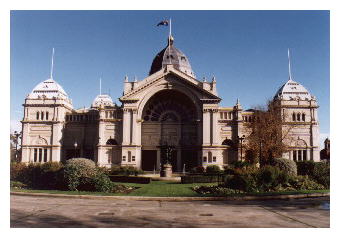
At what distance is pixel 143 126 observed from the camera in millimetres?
55750

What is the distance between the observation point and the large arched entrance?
55.0 meters

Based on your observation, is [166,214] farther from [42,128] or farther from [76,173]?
[42,128]

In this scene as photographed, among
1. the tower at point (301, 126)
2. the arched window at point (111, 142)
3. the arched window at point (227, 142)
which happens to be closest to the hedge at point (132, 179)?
the arched window at point (111, 142)

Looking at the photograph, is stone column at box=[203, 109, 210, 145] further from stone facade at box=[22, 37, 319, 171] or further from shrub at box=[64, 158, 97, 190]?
shrub at box=[64, 158, 97, 190]

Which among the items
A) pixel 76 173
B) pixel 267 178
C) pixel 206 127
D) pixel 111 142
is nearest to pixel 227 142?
pixel 206 127

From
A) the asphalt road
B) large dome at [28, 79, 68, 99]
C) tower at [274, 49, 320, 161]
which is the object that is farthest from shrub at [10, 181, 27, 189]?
tower at [274, 49, 320, 161]

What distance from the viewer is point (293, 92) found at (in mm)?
59094

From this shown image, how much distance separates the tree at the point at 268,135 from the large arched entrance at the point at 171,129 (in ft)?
32.0

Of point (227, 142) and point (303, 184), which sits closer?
point (303, 184)

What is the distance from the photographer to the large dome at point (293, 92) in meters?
58.4

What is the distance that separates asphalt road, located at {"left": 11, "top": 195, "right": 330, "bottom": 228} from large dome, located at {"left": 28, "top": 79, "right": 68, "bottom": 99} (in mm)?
45638

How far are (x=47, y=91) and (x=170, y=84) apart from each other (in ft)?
80.0

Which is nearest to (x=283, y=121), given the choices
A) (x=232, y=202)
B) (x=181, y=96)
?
(x=181, y=96)
